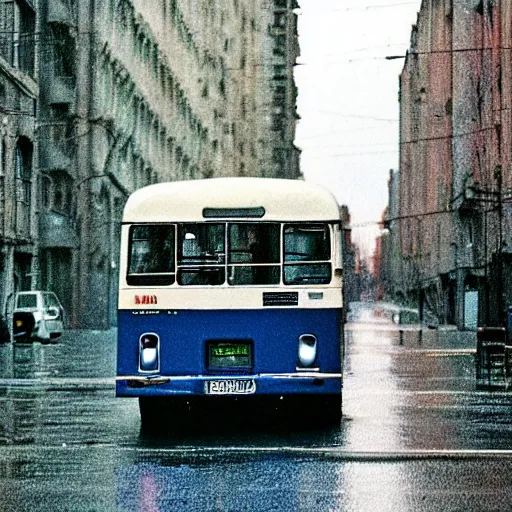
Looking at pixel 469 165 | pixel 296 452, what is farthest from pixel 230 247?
pixel 469 165

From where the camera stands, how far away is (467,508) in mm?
9164

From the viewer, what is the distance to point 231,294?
49.2ft

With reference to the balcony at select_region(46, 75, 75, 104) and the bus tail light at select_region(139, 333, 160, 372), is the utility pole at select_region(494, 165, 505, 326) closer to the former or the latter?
the balcony at select_region(46, 75, 75, 104)

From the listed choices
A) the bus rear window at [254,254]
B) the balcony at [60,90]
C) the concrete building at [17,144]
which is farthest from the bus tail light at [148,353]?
the balcony at [60,90]

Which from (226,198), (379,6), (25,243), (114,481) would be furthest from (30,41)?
(114,481)

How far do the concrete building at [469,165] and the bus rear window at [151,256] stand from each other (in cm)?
2192

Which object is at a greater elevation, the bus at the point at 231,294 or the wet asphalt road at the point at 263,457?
the bus at the point at 231,294

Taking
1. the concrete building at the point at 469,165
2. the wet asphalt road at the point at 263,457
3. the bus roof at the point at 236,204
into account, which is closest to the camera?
the wet asphalt road at the point at 263,457

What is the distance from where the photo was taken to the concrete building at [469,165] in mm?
69688

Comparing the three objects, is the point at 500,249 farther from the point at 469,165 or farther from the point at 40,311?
the point at 469,165

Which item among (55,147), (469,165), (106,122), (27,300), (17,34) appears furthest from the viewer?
(469,165)

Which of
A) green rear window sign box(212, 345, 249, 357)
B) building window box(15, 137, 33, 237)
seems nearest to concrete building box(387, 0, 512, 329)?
building window box(15, 137, 33, 237)

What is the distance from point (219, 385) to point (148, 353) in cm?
88

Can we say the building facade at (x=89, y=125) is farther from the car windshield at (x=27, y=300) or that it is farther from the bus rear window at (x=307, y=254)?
the bus rear window at (x=307, y=254)
